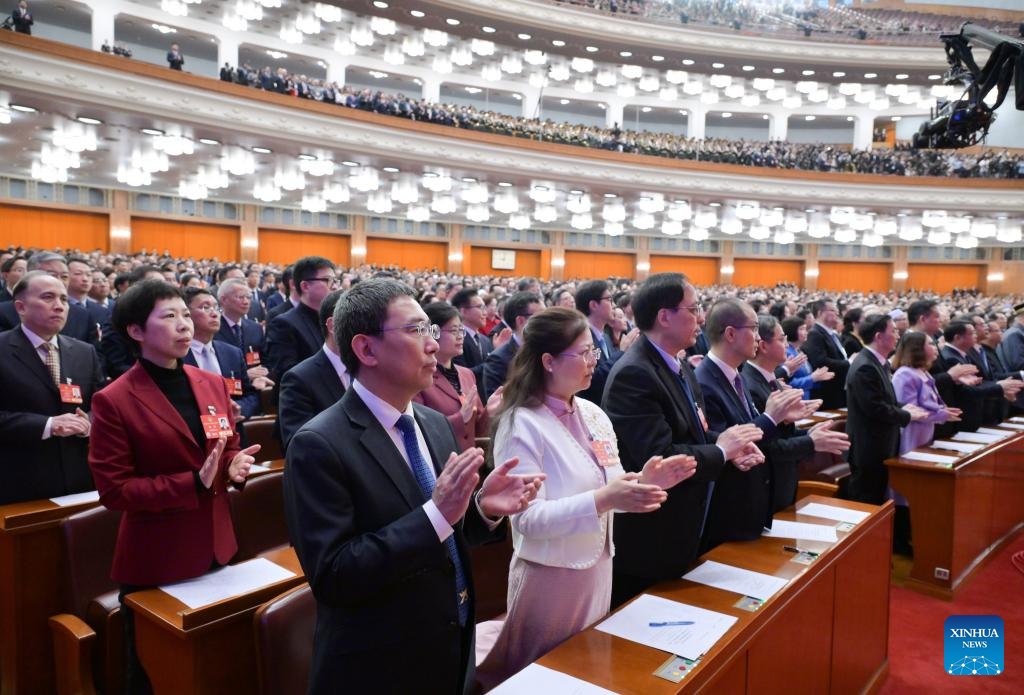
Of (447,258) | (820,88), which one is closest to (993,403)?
(447,258)

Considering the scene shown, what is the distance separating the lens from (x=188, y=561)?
2107 millimetres

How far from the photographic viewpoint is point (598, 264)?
2755 centimetres

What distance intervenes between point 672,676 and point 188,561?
61.2 inches

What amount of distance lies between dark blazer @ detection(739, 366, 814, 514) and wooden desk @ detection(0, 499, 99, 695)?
2.89 meters

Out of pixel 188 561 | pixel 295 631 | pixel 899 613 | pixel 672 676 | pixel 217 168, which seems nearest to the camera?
pixel 672 676

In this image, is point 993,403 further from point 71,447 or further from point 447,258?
point 447,258

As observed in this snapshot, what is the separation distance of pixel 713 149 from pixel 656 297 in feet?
69.5

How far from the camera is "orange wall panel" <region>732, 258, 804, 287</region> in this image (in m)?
28.6

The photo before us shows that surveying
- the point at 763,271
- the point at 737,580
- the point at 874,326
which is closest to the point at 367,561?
the point at 737,580

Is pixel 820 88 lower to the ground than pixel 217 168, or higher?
higher

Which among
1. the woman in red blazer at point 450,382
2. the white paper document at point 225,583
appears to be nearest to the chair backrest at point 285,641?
the white paper document at point 225,583

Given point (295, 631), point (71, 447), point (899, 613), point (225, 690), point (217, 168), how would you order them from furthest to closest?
point (217, 168) < point (899, 613) < point (71, 447) < point (225, 690) < point (295, 631)

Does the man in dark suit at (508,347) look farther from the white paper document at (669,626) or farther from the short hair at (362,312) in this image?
the short hair at (362,312)

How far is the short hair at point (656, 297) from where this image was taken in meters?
2.59
